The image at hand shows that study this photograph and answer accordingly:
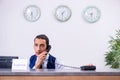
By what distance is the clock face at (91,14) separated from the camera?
5.26 metres

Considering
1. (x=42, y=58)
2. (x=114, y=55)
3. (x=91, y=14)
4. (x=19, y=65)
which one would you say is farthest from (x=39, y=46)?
(x=91, y=14)

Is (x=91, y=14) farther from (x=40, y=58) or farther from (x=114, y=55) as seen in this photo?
(x=40, y=58)

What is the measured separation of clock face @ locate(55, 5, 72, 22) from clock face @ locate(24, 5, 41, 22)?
37 centimetres

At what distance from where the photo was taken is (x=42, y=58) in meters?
2.64

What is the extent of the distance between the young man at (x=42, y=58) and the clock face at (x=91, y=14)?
248 cm

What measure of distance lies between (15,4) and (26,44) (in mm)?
842

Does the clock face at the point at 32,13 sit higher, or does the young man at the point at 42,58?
the clock face at the point at 32,13

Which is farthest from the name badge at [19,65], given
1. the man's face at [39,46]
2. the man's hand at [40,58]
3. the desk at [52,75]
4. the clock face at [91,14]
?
the clock face at [91,14]

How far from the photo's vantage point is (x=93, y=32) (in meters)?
5.27

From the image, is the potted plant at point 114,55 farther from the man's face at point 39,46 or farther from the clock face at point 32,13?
the man's face at point 39,46

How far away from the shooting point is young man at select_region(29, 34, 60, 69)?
264cm

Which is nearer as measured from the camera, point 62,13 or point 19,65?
point 19,65

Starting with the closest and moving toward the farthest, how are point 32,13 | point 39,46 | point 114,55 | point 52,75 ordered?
point 52,75 < point 39,46 < point 114,55 < point 32,13

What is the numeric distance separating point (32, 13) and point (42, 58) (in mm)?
2730
